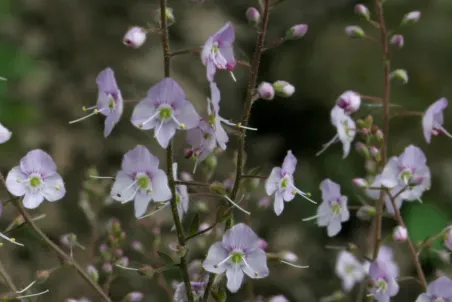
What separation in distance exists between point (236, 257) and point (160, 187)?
0.13 m

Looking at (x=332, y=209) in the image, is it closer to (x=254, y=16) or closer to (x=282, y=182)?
(x=282, y=182)

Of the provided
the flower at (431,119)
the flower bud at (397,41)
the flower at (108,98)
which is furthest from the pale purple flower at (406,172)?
the flower at (108,98)

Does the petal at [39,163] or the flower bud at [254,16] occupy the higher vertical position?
the flower bud at [254,16]

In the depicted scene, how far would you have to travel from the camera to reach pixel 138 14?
2879 millimetres

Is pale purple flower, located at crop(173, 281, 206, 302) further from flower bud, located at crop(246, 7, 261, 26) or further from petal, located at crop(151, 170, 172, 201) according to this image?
flower bud, located at crop(246, 7, 261, 26)

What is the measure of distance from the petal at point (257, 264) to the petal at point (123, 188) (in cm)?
16

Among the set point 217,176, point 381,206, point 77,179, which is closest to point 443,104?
point 381,206

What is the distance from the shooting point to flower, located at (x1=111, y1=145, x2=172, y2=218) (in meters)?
0.79

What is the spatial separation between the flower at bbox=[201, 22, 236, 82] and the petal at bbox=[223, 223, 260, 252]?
19 centimetres

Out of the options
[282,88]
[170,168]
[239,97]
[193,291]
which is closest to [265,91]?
[282,88]

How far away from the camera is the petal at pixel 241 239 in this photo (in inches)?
31.7

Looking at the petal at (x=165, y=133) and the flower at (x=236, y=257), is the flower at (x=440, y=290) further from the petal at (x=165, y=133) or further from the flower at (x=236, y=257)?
the petal at (x=165, y=133)

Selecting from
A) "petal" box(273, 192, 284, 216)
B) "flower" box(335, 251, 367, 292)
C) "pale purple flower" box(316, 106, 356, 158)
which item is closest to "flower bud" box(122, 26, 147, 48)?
"petal" box(273, 192, 284, 216)

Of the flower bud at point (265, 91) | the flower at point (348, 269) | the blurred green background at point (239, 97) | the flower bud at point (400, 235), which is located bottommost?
the blurred green background at point (239, 97)
